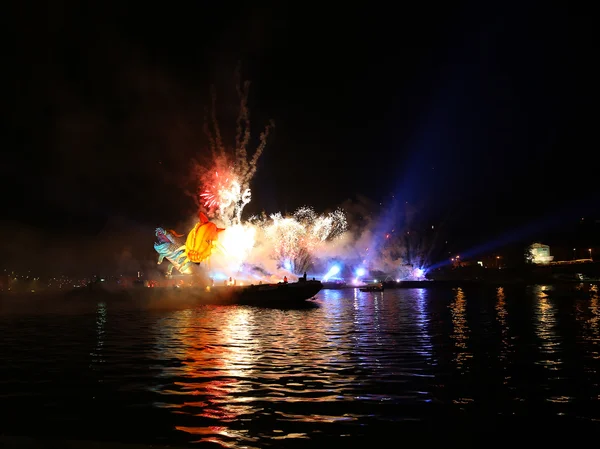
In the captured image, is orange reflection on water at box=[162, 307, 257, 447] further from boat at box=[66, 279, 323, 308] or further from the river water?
boat at box=[66, 279, 323, 308]

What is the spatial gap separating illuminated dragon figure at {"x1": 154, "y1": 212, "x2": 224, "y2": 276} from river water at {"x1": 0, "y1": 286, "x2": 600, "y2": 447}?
73098 mm

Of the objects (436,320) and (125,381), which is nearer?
(125,381)

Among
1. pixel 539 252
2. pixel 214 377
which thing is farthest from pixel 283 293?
pixel 539 252

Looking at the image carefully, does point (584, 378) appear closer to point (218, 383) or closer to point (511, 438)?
point (511, 438)

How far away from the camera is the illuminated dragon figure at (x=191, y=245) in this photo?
102 meters

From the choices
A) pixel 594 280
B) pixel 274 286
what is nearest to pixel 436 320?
pixel 274 286

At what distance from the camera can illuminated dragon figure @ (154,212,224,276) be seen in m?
102

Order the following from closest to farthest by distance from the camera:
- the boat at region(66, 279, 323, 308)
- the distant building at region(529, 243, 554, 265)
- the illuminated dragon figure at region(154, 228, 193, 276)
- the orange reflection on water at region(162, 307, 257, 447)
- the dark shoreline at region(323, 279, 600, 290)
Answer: the orange reflection on water at region(162, 307, 257, 447)
the boat at region(66, 279, 323, 308)
the illuminated dragon figure at region(154, 228, 193, 276)
the dark shoreline at region(323, 279, 600, 290)
the distant building at region(529, 243, 554, 265)

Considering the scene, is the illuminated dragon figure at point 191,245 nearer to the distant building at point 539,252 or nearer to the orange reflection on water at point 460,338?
the orange reflection on water at point 460,338

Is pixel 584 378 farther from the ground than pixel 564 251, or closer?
closer

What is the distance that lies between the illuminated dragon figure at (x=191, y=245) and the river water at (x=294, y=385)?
7310cm

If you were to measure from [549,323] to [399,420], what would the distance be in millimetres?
26533

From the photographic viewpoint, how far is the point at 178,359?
20.7 m

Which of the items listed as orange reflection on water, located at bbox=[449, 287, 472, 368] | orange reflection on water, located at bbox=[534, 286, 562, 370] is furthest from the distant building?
orange reflection on water, located at bbox=[449, 287, 472, 368]
